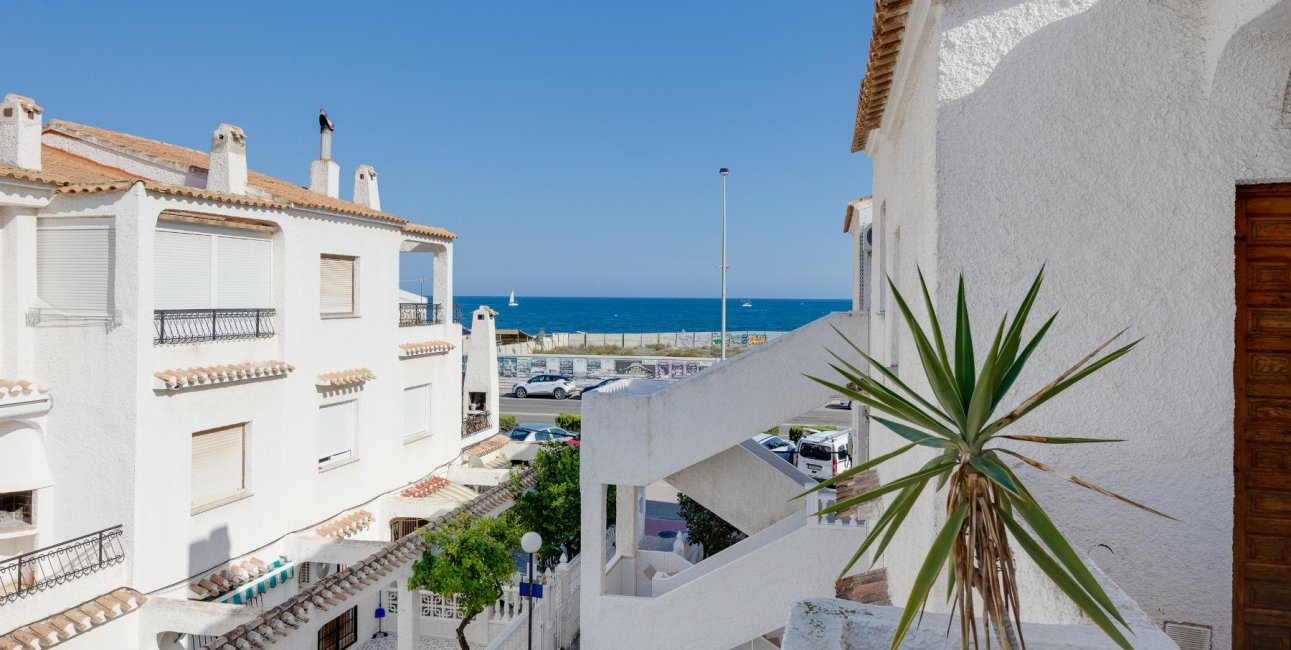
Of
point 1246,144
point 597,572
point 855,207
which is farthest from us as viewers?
point 855,207

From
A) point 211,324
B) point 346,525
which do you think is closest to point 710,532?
point 346,525

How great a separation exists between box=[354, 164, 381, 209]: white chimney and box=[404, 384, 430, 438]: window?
484 cm

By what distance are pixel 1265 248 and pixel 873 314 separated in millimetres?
5078

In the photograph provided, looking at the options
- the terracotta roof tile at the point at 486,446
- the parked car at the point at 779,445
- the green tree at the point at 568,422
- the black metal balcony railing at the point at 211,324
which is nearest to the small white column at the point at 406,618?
the black metal balcony railing at the point at 211,324

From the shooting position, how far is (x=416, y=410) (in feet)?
60.7

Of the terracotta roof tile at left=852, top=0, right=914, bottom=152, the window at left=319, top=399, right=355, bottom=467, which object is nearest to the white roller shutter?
the window at left=319, top=399, right=355, bottom=467

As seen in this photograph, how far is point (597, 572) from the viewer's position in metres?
10.5

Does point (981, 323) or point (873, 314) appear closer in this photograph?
point (981, 323)

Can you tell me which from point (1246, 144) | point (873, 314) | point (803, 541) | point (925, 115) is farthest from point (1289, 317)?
point (803, 541)

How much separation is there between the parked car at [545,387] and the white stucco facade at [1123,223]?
38563mm

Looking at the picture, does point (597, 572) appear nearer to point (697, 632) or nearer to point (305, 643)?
point (697, 632)

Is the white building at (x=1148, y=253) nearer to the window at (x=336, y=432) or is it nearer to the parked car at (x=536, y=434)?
the window at (x=336, y=432)

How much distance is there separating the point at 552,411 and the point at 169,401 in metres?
26.7

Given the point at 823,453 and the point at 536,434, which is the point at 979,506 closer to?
the point at 823,453
